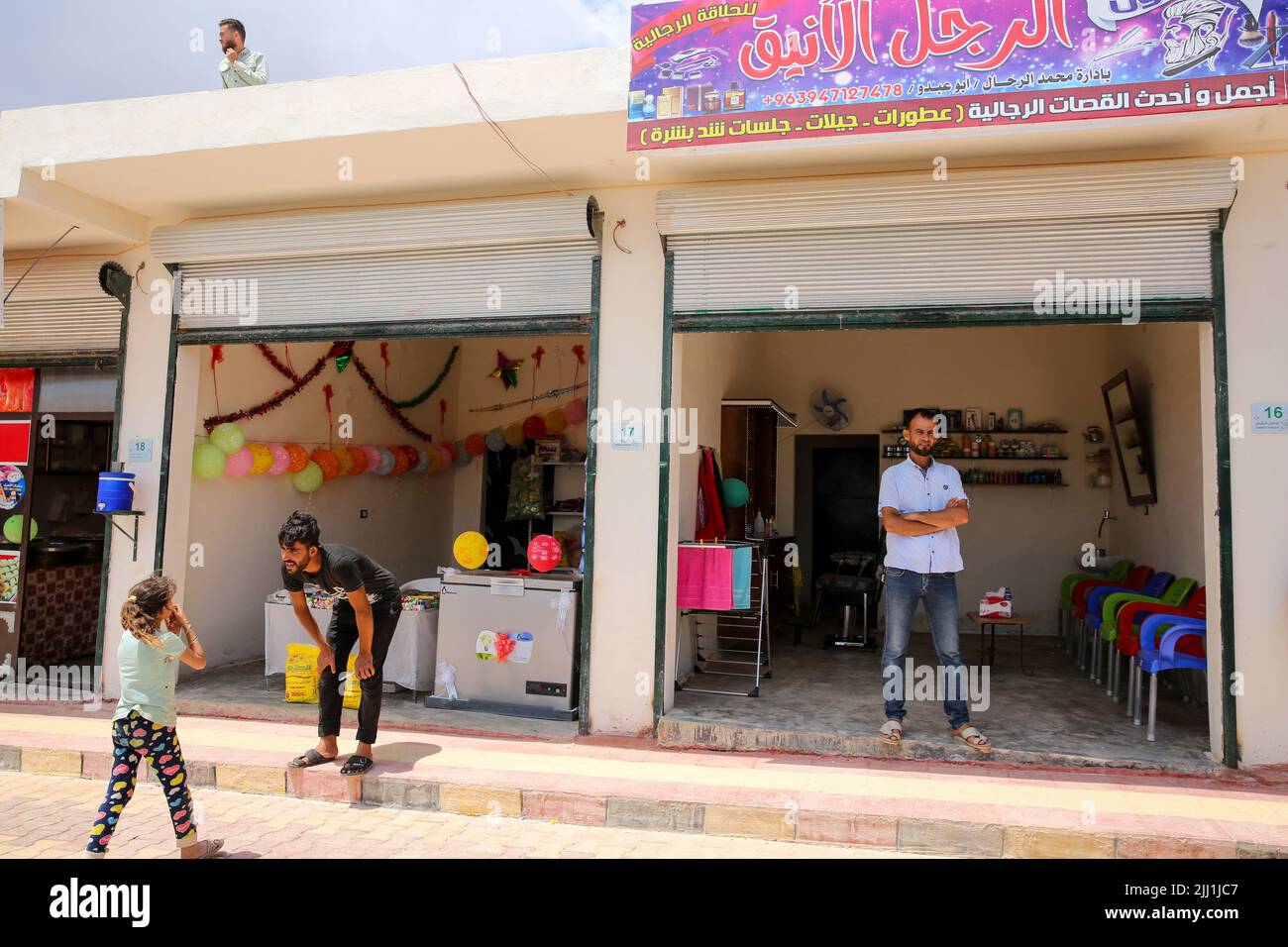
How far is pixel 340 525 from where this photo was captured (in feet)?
29.4

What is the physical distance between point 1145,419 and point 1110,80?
4.36 metres

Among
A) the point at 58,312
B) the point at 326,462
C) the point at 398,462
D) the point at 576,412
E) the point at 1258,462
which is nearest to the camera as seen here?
the point at 1258,462

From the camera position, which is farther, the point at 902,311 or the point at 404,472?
the point at 404,472

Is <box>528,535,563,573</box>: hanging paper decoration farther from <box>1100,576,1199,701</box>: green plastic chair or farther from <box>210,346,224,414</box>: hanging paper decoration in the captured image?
<box>1100,576,1199,701</box>: green plastic chair

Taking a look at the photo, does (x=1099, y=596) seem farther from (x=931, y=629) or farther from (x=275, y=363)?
(x=275, y=363)

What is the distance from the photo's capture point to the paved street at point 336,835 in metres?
4.11

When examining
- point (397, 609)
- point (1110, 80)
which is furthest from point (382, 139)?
point (1110, 80)

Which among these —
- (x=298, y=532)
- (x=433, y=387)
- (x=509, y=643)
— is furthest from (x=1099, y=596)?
(x=433, y=387)

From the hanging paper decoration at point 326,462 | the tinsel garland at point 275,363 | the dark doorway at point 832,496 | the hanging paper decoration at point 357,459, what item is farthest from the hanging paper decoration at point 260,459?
the dark doorway at point 832,496

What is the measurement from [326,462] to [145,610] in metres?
4.59

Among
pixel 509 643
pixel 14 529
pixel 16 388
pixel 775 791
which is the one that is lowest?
pixel 775 791

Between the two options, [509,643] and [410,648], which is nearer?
[509,643]

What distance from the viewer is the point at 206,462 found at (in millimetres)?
7098
